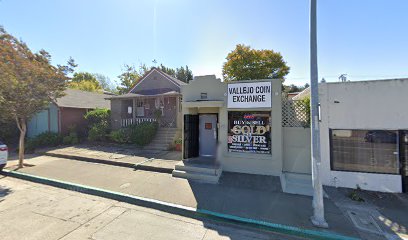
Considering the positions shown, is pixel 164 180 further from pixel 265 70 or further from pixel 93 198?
pixel 265 70

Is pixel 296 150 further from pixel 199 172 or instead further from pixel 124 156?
pixel 124 156

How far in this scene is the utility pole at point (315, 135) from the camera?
4.46 metres

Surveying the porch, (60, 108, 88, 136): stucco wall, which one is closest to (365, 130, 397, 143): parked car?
the porch

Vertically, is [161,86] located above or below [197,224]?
above

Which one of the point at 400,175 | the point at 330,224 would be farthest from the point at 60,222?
the point at 400,175

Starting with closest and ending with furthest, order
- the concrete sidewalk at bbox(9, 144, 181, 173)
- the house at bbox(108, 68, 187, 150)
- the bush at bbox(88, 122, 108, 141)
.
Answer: the concrete sidewalk at bbox(9, 144, 181, 173)
the house at bbox(108, 68, 187, 150)
the bush at bbox(88, 122, 108, 141)

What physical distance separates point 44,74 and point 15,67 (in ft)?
3.00

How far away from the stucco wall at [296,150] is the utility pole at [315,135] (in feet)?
9.49

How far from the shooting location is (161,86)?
62.6 feet

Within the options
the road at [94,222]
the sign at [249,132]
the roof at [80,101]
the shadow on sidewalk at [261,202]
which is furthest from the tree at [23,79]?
the sign at [249,132]

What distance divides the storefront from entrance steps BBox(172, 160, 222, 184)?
1.97 feet

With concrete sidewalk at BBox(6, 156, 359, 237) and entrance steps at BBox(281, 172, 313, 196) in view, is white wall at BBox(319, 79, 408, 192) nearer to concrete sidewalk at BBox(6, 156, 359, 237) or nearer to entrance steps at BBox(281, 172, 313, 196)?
entrance steps at BBox(281, 172, 313, 196)

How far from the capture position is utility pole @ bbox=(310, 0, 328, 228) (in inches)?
175

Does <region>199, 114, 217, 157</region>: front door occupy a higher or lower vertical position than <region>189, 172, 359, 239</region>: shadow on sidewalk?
higher
